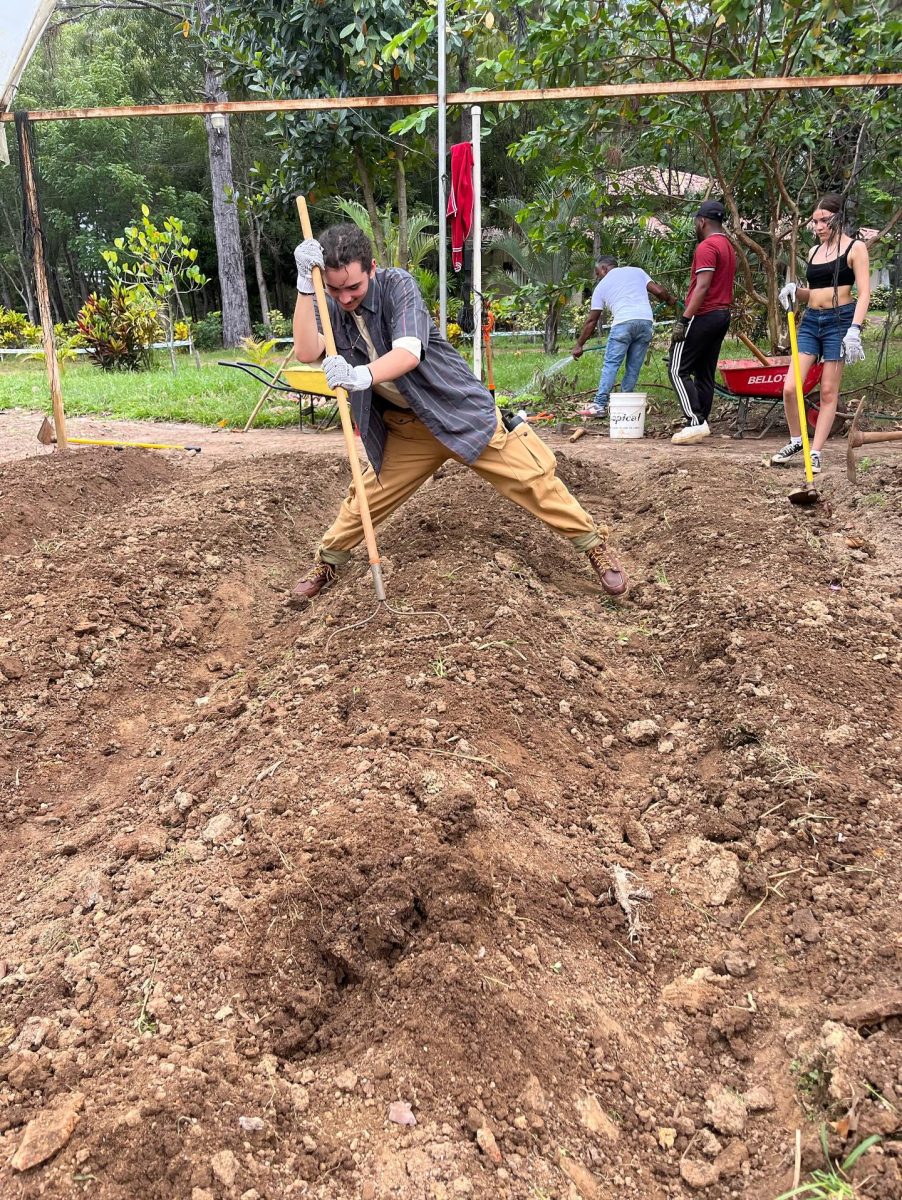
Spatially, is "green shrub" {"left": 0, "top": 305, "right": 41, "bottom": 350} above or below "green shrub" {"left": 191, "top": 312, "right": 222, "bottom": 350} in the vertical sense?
above

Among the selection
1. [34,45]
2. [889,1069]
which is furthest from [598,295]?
[889,1069]

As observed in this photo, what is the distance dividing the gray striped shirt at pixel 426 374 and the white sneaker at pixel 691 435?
14.9 ft

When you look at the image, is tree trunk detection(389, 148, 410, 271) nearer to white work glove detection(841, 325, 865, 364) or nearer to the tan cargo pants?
white work glove detection(841, 325, 865, 364)

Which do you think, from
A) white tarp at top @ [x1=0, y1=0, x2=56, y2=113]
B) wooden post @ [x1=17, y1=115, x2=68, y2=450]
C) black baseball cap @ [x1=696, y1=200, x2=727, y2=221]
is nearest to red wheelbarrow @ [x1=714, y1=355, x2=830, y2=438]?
black baseball cap @ [x1=696, y1=200, x2=727, y2=221]

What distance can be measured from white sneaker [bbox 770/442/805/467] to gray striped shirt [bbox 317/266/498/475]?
11.9 ft

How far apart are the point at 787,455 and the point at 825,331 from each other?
0.94 m

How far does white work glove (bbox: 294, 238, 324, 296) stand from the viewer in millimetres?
3592

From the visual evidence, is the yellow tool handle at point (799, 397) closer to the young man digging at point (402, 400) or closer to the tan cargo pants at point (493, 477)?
the young man digging at point (402, 400)

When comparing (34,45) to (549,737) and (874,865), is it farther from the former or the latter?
(874,865)

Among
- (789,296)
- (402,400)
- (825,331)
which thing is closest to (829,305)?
(825,331)

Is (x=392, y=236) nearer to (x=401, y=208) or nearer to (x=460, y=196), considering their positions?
(x=401, y=208)

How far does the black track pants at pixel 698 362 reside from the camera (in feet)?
25.8

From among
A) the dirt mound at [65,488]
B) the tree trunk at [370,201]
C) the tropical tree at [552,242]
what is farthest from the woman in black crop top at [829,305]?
the tree trunk at [370,201]

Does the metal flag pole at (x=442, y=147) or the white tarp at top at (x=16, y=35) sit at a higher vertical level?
the white tarp at top at (x=16, y=35)
